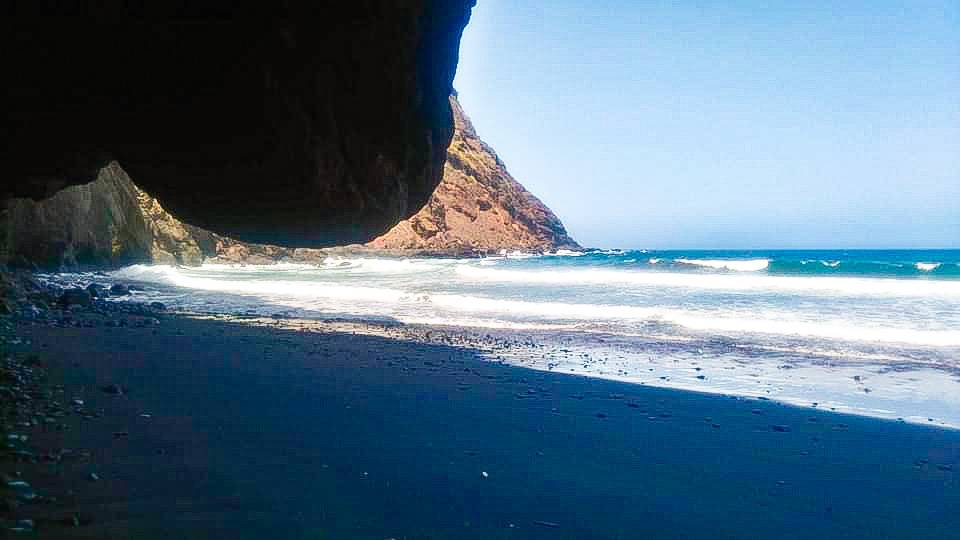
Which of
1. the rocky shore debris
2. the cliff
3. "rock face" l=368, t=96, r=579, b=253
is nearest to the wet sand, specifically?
the rocky shore debris

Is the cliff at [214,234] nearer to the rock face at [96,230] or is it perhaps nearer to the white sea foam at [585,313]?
the rock face at [96,230]

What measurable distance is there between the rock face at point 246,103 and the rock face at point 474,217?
5650 centimetres

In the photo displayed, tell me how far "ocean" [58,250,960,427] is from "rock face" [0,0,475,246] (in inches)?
142

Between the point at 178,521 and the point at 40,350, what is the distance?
5.45m

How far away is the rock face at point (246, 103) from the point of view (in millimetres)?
4715

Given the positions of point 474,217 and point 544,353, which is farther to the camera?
point 474,217

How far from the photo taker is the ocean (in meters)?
7.40

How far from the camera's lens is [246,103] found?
5.11m

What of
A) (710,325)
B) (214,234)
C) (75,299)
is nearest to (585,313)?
(710,325)

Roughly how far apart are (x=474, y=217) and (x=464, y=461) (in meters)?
70.9

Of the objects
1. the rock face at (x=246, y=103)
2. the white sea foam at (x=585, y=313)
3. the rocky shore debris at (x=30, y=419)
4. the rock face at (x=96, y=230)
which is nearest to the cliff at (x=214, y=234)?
the rock face at (x=96, y=230)

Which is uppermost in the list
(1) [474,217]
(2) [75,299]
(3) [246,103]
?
(1) [474,217]

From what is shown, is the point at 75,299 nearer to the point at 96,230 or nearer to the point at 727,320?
the point at 727,320

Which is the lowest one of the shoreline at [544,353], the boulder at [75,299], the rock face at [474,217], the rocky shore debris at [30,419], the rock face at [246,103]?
the shoreline at [544,353]
